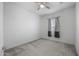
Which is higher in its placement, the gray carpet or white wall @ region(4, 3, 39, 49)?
white wall @ region(4, 3, 39, 49)

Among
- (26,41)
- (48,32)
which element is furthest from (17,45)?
(48,32)

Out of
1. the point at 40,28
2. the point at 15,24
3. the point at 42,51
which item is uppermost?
the point at 15,24

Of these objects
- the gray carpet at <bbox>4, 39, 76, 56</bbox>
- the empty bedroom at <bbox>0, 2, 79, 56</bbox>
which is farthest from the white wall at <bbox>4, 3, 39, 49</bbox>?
the gray carpet at <bbox>4, 39, 76, 56</bbox>

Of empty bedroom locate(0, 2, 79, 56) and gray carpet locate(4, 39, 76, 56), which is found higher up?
empty bedroom locate(0, 2, 79, 56)

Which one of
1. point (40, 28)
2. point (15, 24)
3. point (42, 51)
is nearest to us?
point (42, 51)

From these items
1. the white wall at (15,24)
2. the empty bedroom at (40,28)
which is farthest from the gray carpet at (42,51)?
the white wall at (15,24)

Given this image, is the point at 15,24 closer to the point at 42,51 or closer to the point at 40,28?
the point at 42,51

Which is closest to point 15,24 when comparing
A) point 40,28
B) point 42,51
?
point 42,51

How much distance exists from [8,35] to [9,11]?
952 mm

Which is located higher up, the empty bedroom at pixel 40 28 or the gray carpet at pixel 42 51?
the empty bedroom at pixel 40 28

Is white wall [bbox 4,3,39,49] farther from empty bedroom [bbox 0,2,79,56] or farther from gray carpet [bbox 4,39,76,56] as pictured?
gray carpet [bbox 4,39,76,56]

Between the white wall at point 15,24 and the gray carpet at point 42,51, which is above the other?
the white wall at point 15,24

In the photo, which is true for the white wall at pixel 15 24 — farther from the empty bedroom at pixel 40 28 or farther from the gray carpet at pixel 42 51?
the gray carpet at pixel 42 51

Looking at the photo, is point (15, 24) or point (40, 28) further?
point (40, 28)
